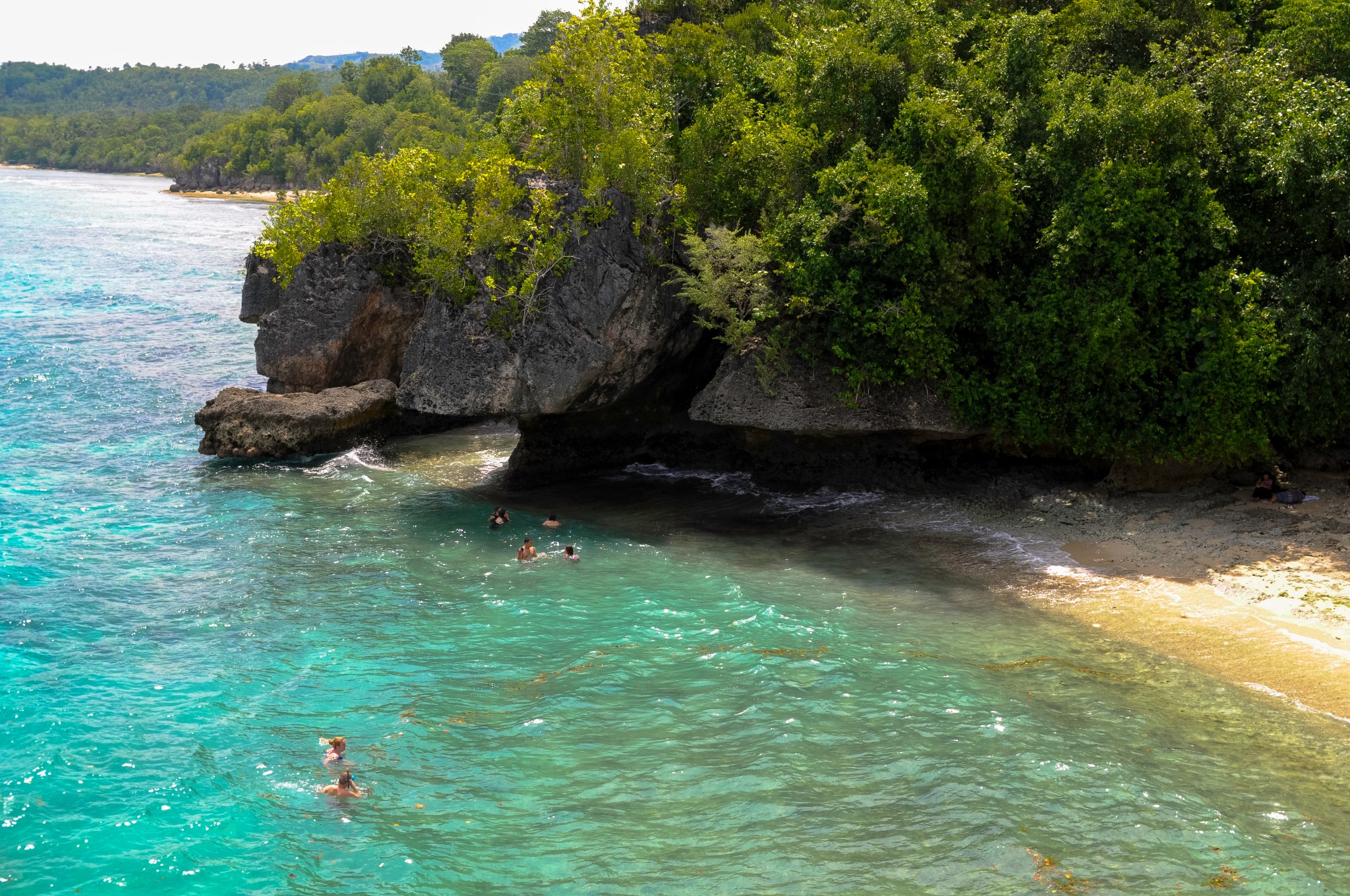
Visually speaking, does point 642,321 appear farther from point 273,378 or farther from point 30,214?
point 30,214

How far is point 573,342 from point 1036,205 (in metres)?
10.4

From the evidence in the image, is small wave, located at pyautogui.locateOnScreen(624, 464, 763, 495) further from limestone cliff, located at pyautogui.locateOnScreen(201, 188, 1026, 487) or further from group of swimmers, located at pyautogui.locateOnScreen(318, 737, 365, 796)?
group of swimmers, located at pyautogui.locateOnScreen(318, 737, 365, 796)

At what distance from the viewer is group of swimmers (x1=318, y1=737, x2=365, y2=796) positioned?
11.4 m

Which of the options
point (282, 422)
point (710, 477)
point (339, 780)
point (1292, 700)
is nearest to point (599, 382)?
point (710, 477)

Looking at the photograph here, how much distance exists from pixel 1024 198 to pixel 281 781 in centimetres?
1784

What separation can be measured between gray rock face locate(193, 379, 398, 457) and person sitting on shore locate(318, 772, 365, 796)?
15.9 metres

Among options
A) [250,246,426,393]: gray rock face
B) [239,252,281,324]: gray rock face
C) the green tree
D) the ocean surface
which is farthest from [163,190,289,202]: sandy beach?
the ocean surface

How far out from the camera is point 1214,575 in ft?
55.6

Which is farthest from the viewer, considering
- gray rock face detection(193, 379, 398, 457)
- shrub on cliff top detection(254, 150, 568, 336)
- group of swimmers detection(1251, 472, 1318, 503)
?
gray rock face detection(193, 379, 398, 457)

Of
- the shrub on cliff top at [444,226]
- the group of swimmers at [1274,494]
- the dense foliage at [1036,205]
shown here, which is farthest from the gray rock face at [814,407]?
the group of swimmers at [1274,494]

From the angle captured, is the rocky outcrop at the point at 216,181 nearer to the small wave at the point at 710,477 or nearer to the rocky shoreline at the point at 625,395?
the rocky shoreline at the point at 625,395

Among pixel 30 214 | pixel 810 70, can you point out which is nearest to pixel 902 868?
pixel 810 70

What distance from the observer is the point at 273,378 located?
93.1 feet

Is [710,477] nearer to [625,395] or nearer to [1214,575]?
[625,395]
